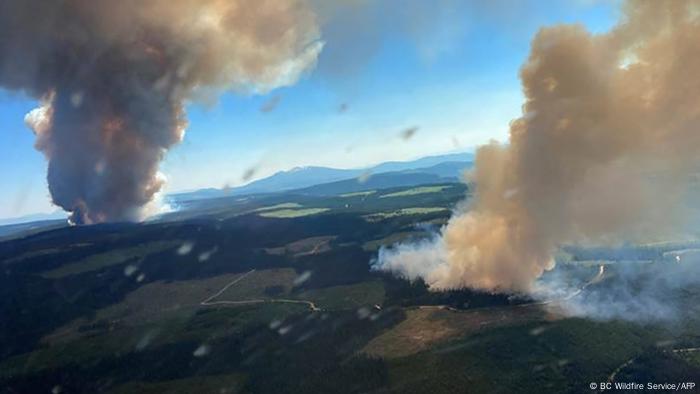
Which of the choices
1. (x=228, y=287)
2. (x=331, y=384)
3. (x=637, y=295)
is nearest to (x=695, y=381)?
(x=637, y=295)

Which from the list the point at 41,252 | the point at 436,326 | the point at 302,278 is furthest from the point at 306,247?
the point at 436,326

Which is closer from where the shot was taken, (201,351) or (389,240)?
(201,351)

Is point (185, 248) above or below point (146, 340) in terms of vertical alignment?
above

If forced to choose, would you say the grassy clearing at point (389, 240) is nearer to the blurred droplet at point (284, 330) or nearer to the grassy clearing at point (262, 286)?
the grassy clearing at point (262, 286)

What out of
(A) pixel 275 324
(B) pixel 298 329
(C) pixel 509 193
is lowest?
(B) pixel 298 329

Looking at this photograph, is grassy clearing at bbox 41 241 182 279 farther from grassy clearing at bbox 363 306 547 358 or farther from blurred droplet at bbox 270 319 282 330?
grassy clearing at bbox 363 306 547 358

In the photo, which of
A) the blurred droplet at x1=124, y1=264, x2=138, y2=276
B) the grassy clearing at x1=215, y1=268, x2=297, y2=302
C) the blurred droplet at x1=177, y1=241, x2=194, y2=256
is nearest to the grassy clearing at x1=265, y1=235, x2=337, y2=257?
the grassy clearing at x1=215, y1=268, x2=297, y2=302

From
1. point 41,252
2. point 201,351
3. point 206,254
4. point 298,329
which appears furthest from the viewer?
point 41,252

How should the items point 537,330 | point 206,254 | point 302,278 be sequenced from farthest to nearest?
point 206,254 < point 302,278 < point 537,330

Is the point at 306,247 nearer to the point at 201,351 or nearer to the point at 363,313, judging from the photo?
the point at 363,313
